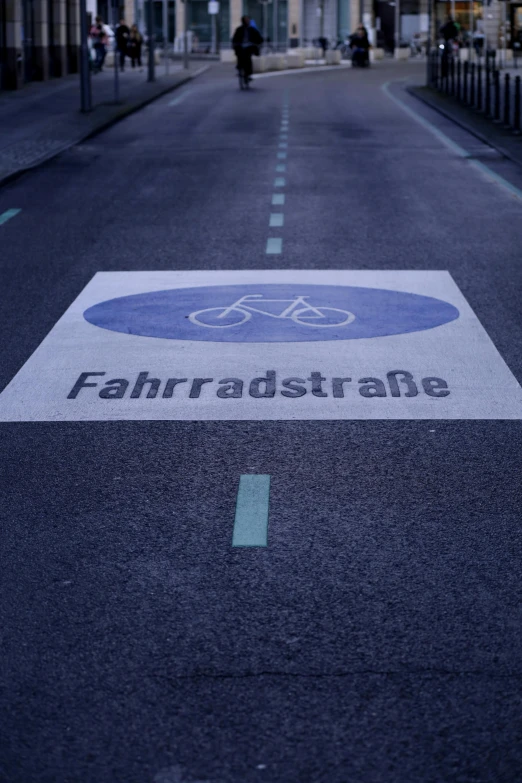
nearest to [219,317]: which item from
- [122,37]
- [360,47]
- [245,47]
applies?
[245,47]

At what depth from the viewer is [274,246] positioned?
12602 mm

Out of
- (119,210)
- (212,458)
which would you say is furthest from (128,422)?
(119,210)

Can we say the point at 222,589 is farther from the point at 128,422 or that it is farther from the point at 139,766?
the point at 128,422

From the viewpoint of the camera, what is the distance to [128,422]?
677cm

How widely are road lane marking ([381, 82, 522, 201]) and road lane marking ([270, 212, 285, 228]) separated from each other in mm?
A: 3288

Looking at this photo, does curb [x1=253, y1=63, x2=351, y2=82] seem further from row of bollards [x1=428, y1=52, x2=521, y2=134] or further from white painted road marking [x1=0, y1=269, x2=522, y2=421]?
white painted road marking [x1=0, y1=269, x2=522, y2=421]

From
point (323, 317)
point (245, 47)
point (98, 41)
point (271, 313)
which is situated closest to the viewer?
point (323, 317)

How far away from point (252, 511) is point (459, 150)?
58.4ft

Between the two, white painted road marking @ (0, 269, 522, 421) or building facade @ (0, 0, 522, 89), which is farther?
building facade @ (0, 0, 522, 89)

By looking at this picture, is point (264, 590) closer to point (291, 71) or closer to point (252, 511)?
point (252, 511)

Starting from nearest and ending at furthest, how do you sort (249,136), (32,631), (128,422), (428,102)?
(32,631) < (128,422) < (249,136) < (428,102)

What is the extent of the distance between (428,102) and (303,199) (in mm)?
19598

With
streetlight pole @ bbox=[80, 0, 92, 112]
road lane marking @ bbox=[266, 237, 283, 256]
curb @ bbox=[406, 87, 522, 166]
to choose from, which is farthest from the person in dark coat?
road lane marking @ bbox=[266, 237, 283, 256]

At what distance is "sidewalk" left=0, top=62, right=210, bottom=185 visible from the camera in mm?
21984
